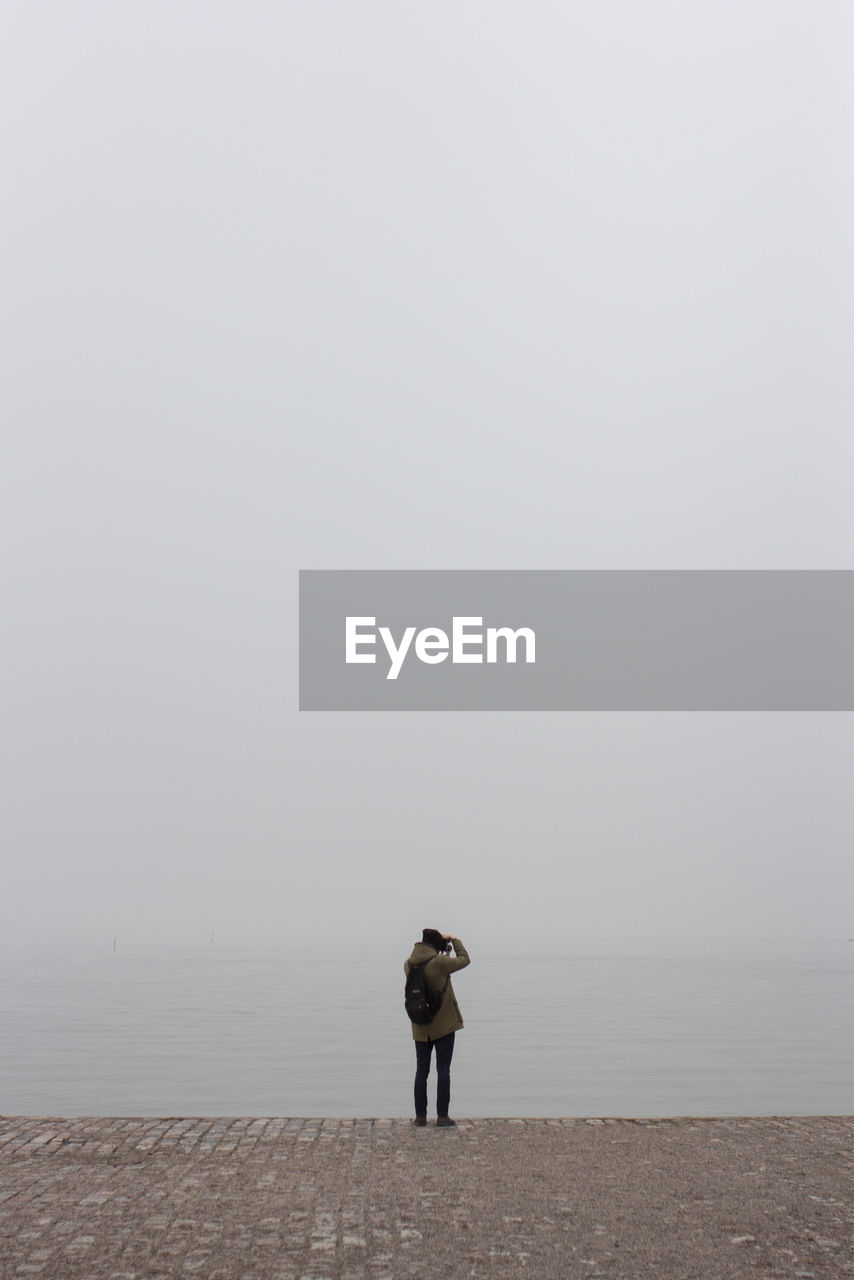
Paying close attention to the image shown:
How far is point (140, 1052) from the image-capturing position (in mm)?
29141

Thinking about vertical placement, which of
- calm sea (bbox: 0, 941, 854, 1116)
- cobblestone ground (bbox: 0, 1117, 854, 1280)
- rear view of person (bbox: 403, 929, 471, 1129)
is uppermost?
rear view of person (bbox: 403, 929, 471, 1129)

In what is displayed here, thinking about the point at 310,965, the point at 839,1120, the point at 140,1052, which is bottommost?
the point at 310,965

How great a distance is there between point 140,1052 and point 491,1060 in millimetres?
8106

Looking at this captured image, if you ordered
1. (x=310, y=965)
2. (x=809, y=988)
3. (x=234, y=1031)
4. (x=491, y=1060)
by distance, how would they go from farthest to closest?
1. (x=310, y=965)
2. (x=809, y=988)
3. (x=234, y=1031)
4. (x=491, y=1060)

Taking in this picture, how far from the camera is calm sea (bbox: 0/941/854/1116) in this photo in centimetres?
2195

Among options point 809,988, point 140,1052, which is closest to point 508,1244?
point 140,1052

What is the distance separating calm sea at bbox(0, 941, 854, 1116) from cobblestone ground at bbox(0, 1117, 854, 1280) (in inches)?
329

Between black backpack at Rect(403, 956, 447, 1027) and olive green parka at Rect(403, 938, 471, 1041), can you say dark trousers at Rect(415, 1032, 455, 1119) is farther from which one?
black backpack at Rect(403, 956, 447, 1027)

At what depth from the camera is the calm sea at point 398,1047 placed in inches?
864

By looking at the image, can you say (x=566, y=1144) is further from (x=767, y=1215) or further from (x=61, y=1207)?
(x=61, y=1207)

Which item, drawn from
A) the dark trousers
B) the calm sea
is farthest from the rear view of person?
the calm sea

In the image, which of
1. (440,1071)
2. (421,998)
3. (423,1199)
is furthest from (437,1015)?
(423,1199)

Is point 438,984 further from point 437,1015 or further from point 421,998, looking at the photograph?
point 437,1015

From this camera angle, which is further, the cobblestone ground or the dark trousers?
→ the dark trousers
